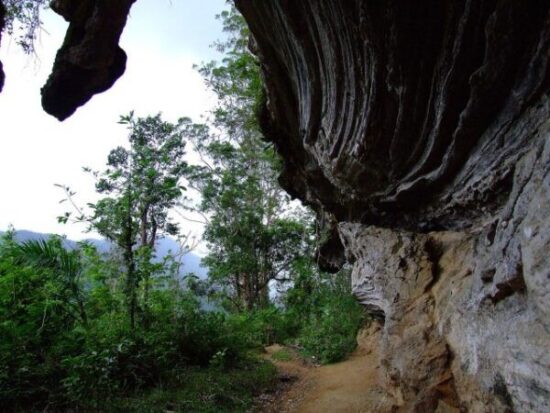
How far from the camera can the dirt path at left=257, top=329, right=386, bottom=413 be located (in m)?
7.54

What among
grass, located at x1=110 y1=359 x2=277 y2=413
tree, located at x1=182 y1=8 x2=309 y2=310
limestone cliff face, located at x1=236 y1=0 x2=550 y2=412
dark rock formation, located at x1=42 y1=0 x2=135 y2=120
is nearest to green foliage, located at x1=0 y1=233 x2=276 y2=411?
grass, located at x1=110 y1=359 x2=277 y2=413

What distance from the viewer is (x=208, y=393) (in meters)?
7.36

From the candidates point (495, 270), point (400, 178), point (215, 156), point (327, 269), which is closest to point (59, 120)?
point (400, 178)

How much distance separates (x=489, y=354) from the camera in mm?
3496

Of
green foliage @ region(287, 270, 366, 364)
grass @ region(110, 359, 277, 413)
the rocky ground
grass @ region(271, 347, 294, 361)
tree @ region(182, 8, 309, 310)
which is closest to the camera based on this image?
grass @ region(110, 359, 277, 413)

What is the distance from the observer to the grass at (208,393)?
6.36 m

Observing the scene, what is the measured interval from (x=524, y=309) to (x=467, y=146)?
2.24m

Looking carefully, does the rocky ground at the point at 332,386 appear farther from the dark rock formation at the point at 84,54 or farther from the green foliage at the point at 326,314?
the dark rock formation at the point at 84,54

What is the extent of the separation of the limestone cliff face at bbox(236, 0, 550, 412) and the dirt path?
1.72 m

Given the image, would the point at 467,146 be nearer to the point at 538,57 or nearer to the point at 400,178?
the point at 538,57

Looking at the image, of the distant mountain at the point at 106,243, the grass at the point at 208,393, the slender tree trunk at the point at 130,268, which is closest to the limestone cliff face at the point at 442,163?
the grass at the point at 208,393

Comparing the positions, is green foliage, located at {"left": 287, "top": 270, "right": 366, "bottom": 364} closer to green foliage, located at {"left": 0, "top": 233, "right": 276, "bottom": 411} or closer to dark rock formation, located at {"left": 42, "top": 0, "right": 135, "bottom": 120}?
green foliage, located at {"left": 0, "top": 233, "right": 276, "bottom": 411}

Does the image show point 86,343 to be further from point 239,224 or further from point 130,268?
point 239,224

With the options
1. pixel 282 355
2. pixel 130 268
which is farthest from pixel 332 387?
pixel 130 268
